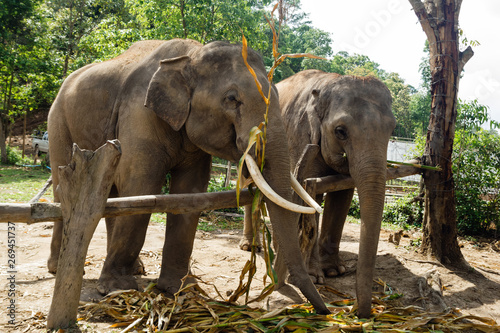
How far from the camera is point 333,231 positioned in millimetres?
5574

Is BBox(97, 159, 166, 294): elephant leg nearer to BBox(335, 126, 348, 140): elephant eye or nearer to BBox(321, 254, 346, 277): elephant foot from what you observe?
BBox(335, 126, 348, 140): elephant eye

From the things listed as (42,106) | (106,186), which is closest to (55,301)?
(106,186)

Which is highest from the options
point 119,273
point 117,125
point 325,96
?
point 325,96

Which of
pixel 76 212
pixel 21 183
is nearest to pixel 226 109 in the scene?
pixel 76 212

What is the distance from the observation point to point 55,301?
289 centimetres

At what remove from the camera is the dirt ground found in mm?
3773

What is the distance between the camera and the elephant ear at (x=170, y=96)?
150 inches

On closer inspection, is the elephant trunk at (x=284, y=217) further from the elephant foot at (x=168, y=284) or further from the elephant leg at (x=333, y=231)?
the elephant leg at (x=333, y=231)

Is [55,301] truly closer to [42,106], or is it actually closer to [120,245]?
[120,245]

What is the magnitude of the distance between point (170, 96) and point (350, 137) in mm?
1890

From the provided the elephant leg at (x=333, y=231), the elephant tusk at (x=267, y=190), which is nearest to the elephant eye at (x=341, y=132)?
the elephant leg at (x=333, y=231)

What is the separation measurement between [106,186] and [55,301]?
0.81 meters

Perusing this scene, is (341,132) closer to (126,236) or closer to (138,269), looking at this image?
(126,236)

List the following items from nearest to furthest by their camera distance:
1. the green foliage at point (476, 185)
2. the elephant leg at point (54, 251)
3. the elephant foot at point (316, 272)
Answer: the elephant leg at point (54, 251) → the elephant foot at point (316, 272) → the green foliage at point (476, 185)
